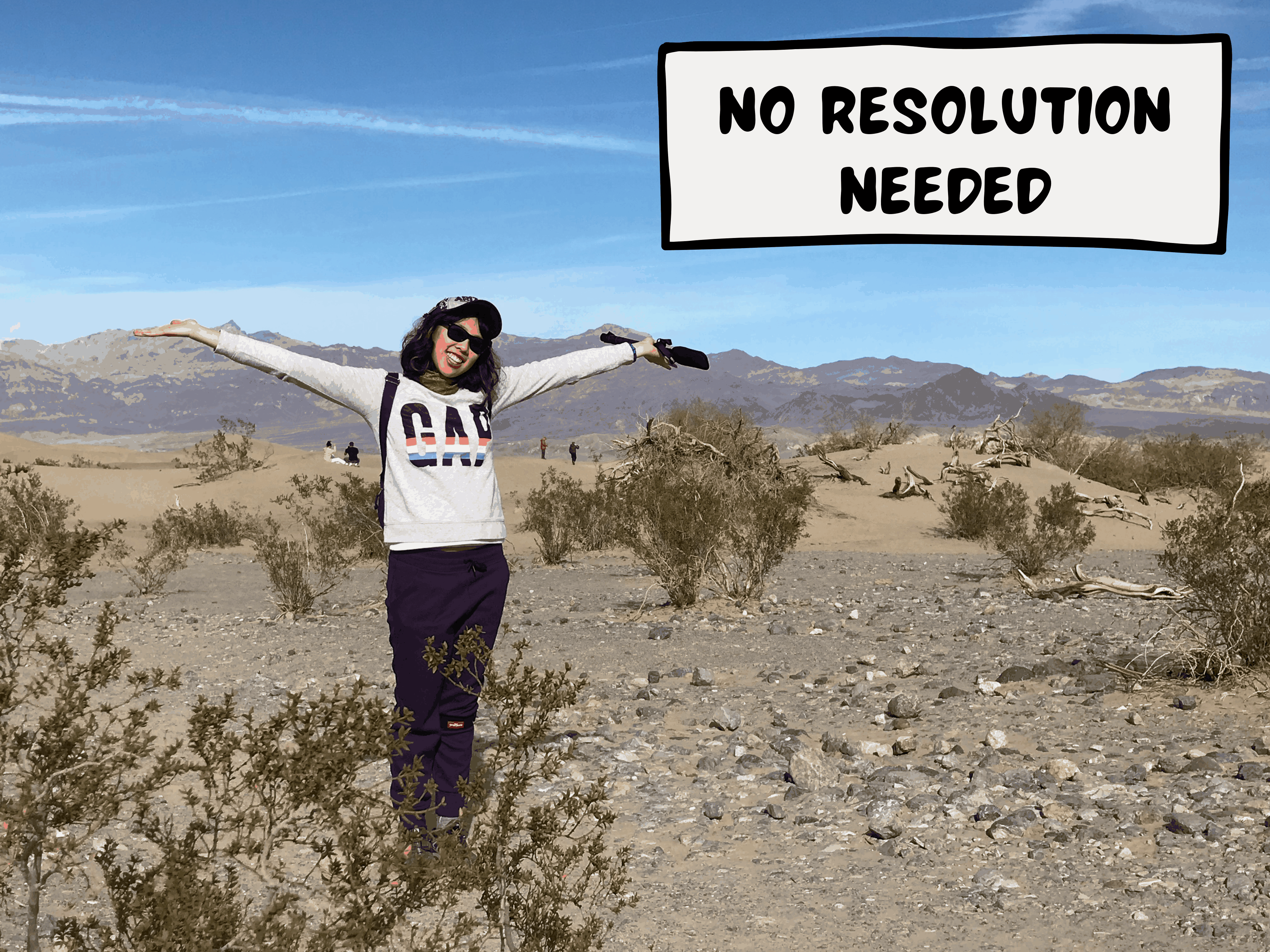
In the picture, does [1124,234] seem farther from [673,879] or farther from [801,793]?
[673,879]

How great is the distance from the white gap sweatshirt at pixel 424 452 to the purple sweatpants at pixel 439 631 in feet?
0.33

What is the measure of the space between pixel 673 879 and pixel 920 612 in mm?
6674

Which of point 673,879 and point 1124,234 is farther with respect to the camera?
point 1124,234

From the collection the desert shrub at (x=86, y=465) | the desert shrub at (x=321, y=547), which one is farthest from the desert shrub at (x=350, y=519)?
the desert shrub at (x=86, y=465)

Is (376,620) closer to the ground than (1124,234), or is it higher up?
closer to the ground

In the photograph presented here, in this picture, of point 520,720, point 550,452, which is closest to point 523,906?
point 520,720

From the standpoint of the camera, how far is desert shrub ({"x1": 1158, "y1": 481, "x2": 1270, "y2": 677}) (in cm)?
655

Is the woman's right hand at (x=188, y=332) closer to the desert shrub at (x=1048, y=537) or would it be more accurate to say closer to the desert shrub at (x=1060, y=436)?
the desert shrub at (x=1048, y=537)

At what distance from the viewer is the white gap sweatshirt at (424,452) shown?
4.04m

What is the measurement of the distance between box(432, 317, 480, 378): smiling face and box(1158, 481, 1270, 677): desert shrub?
16.6 ft

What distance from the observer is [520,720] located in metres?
2.81

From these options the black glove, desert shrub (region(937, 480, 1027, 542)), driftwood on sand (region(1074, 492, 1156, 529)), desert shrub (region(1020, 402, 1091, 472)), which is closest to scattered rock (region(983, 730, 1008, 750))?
the black glove

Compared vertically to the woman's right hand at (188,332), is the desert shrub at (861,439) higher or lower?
lower

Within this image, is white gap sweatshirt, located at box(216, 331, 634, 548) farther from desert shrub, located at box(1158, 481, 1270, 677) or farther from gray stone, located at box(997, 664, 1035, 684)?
desert shrub, located at box(1158, 481, 1270, 677)
